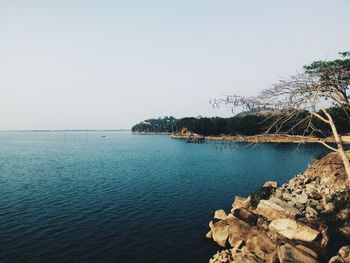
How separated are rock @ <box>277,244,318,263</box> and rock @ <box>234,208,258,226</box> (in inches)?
220

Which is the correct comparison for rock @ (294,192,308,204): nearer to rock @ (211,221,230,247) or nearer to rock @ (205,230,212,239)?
rock @ (211,221,230,247)

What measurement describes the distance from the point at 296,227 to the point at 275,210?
3.28m

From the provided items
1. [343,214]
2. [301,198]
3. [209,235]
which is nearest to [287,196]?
[301,198]

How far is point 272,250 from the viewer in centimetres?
1817

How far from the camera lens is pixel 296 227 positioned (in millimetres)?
18422

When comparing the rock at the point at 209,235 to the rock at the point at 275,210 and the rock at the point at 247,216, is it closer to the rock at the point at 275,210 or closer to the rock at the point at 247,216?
the rock at the point at 247,216

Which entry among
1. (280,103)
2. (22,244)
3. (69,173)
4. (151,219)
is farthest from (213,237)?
(69,173)

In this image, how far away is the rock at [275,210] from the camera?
67.8 feet

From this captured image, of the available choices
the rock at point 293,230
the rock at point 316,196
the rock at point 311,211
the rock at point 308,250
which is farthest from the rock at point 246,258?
the rock at point 316,196

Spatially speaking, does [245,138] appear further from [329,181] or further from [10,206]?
[10,206]

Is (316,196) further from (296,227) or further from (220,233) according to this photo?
(220,233)

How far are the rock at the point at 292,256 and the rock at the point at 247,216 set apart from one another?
5599 millimetres

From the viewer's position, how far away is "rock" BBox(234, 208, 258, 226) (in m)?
22.1

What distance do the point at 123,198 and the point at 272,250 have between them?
22.4 metres
